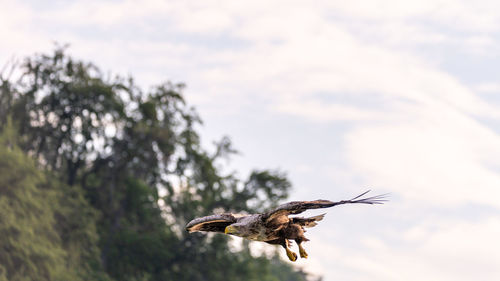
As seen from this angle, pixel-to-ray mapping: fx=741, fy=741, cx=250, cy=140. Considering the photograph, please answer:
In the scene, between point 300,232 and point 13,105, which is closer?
point 300,232

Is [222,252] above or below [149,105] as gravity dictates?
below

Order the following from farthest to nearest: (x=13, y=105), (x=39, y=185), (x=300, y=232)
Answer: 1. (x=13, y=105)
2. (x=39, y=185)
3. (x=300, y=232)

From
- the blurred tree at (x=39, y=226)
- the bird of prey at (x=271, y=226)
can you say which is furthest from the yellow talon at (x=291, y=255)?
the blurred tree at (x=39, y=226)

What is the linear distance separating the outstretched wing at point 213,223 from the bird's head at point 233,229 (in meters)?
0.18

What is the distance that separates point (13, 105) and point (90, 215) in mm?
9431

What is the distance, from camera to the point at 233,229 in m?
9.77

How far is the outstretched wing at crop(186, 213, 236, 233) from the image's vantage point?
1009cm

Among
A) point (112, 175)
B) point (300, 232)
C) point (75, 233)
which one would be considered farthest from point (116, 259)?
point (300, 232)

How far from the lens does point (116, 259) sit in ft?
156

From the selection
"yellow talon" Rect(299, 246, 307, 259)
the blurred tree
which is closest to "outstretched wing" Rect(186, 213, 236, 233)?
"yellow talon" Rect(299, 246, 307, 259)

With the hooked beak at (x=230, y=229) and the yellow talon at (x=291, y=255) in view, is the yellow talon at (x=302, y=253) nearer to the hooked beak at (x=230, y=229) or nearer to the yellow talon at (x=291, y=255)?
the yellow talon at (x=291, y=255)

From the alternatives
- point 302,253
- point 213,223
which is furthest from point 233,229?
point 302,253

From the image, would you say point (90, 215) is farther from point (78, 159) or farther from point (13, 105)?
point (13, 105)

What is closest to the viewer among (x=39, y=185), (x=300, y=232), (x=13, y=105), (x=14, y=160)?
(x=300, y=232)
